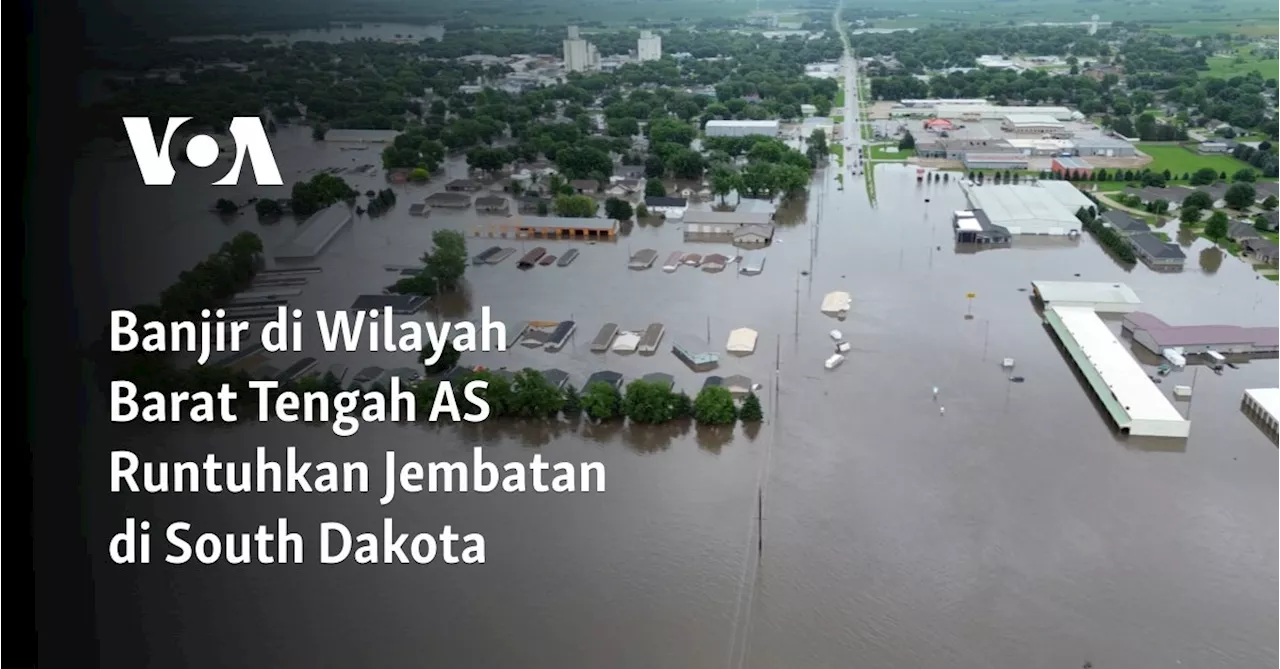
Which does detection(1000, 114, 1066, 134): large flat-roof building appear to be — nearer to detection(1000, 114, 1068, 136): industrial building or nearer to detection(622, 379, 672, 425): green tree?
detection(1000, 114, 1068, 136): industrial building

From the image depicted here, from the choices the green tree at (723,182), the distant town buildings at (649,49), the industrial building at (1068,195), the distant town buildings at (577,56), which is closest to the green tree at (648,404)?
the green tree at (723,182)

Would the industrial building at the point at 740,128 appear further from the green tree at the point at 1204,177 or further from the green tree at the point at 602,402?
the green tree at the point at 602,402

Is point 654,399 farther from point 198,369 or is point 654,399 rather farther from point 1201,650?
point 1201,650

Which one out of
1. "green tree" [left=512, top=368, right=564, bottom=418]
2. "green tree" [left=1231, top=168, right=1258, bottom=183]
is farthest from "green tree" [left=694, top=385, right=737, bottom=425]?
"green tree" [left=1231, top=168, right=1258, bottom=183]

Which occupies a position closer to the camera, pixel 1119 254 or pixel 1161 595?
pixel 1161 595

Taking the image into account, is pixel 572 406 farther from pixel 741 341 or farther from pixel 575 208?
pixel 575 208

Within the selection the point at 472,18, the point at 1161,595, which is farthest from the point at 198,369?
the point at 472,18
